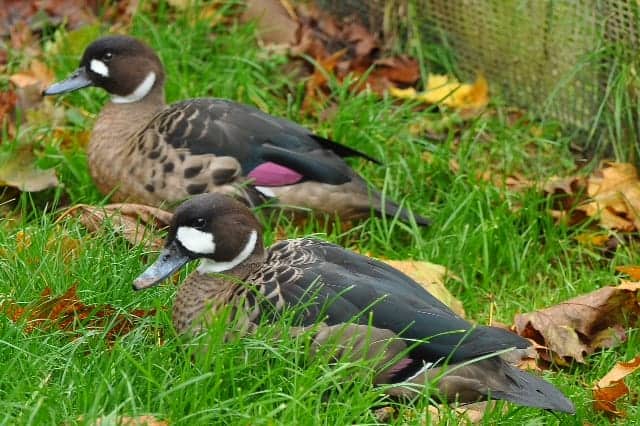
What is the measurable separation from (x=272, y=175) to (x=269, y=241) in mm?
435

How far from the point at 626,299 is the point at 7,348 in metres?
2.35

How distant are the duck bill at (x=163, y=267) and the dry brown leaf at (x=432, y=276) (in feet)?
3.16

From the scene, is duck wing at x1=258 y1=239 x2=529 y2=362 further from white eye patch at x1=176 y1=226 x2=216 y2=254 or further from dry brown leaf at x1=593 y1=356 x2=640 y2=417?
dry brown leaf at x1=593 y1=356 x2=640 y2=417

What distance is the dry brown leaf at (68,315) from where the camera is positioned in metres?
3.76

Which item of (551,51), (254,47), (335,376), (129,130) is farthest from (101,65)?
(335,376)

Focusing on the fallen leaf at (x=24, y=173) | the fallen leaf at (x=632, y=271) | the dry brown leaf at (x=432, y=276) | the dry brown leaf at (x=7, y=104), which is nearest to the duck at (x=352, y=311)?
the dry brown leaf at (x=432, y=276)

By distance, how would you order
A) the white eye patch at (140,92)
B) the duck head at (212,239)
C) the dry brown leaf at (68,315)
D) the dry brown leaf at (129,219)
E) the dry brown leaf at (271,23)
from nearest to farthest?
1. the dry brown leaf at (68,315)
2. the duck head at (212,239)
3. the dry brown leaf at (129,219)
4. the white eye patch at (140,92)
5. the dry brown leaf at (271,23)

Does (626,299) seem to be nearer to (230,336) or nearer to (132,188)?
(230,336)

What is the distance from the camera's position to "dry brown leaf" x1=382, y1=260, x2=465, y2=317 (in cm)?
465

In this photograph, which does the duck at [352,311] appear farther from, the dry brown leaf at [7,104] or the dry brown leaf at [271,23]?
the dry brown leaf at [271,23]

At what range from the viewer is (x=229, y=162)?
16.9 ft

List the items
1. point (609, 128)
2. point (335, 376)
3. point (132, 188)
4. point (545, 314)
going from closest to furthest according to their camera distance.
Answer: point (335, 376)
point (545, 314)
point (132, 188)
point (609, 128)

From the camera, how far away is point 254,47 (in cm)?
643

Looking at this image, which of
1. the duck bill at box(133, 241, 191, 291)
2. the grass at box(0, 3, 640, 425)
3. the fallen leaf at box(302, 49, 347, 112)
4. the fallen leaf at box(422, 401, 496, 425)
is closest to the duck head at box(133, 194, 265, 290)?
the duck bill at box(133, 241, 191, 291)
